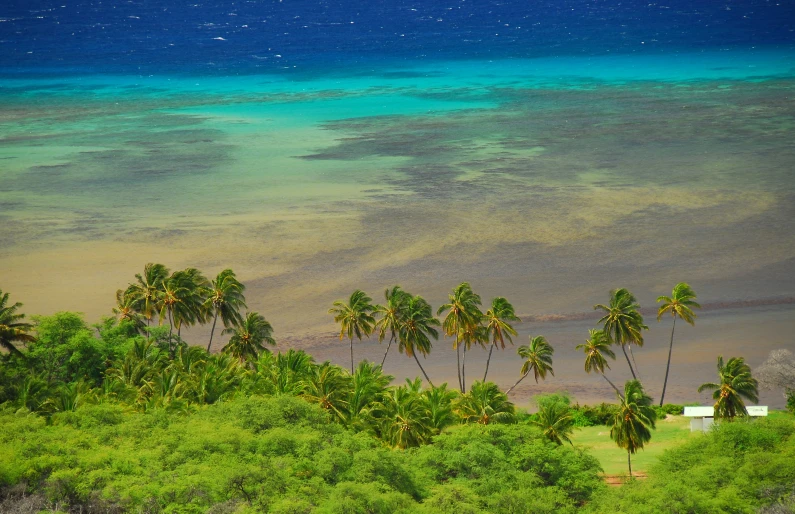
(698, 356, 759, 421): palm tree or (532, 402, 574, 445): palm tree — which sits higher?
(698, 356, 759, 421): palm tree

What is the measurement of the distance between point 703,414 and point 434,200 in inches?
1978

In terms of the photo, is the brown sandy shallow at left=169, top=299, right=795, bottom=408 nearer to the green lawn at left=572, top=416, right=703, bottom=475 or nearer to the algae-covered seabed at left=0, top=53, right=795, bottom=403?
the algae-covered seabed at left=0, top=53, right=795, bottom=403

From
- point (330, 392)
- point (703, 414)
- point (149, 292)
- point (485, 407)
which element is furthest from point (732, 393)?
point (149, 292)

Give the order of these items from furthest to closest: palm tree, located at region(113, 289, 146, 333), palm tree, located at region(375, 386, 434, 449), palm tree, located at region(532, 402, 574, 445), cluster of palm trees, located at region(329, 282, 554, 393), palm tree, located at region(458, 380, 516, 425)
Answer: palm tree, located at region(113, 289, 146, 333), cluster of palm trees, located at region(329, 282, 554, 393), palm tree, located at region(458, 380, 516, 425), palm tree, located at region(532, 402, 574, 445), palm tree, located at region(375, 386, 434, 449)

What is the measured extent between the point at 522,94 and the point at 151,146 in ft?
206

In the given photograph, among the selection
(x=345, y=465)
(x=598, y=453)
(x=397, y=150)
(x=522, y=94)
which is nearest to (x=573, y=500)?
(x=345, y=465)

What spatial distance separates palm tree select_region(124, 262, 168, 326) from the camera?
63.6 m

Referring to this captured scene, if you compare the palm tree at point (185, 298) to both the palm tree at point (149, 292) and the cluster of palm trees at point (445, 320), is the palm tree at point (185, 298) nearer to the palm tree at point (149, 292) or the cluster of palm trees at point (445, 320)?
the palm tree at point (149, 292)

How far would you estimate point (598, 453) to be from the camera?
192ft

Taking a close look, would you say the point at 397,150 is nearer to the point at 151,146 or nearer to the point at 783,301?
the point at 151,146

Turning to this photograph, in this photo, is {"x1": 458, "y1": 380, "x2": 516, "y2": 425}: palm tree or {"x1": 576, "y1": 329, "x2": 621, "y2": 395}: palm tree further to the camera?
{"x1": 576, "y1": 329, "x2": 621, "y2": 395}: palm tree

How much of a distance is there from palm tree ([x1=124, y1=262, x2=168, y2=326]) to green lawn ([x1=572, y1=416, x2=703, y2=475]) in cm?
2749

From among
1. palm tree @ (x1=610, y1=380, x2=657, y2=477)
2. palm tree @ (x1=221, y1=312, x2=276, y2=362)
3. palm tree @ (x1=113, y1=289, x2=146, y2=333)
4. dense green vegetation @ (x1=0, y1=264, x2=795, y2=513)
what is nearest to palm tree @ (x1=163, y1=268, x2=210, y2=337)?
dense green vegetation @ (x1=0, y1=264, x2=795, y2=513)

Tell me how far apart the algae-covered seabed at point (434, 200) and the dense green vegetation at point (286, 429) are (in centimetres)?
1134
